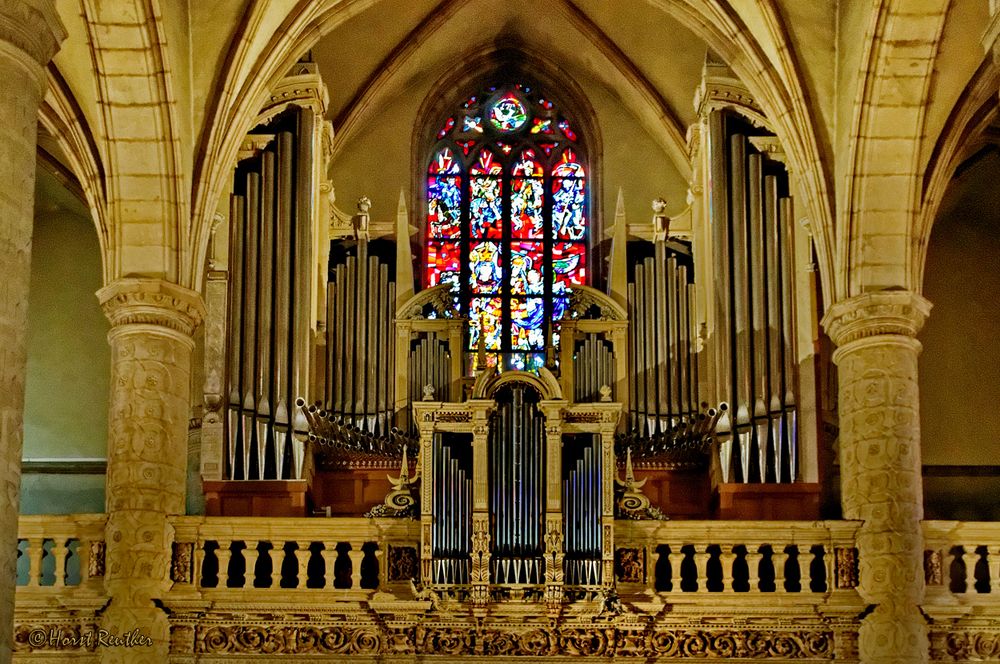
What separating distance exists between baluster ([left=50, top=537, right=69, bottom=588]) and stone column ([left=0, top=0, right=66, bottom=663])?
541 cm

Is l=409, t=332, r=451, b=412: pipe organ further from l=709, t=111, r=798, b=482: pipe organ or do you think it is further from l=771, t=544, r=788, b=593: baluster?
l=771, t=544, r=788, b=593: baluster

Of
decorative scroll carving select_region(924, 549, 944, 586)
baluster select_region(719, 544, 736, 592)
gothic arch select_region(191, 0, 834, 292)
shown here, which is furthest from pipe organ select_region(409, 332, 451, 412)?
decorative scroll carving select_region(924, 549, 944, 586)

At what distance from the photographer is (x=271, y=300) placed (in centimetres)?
2036

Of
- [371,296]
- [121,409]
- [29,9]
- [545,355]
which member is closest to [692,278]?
[545,355]

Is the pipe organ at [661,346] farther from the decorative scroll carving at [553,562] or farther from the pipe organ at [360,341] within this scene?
the decorative scroll carving at [553,562]

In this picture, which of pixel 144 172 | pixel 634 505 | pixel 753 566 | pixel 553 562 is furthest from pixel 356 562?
pixel 144 172

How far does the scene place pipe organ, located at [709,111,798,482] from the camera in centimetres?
1967

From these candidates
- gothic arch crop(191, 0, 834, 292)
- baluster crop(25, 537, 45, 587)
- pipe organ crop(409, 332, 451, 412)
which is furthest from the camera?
pipe organ crop(409, 332, 451, 412)

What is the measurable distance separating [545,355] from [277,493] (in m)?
3.80

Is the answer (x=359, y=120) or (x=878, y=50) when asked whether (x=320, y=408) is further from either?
(x=878, y=50)

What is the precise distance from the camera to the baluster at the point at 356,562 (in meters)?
17.9

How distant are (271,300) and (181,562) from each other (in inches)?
134

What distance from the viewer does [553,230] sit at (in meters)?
23.6

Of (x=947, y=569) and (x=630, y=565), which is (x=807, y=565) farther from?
(x=630, y=565)
